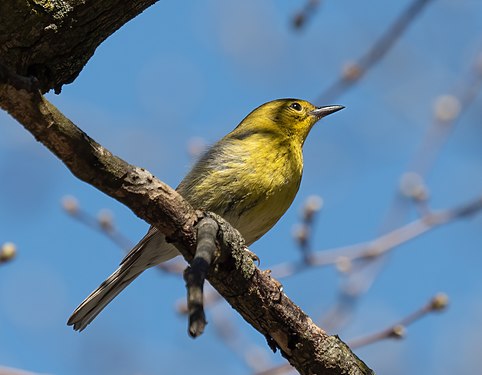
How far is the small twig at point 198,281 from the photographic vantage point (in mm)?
2076

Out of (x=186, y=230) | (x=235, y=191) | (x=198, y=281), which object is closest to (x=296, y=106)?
(x=235, y=191)

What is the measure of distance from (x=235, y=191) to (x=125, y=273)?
3.92 ft

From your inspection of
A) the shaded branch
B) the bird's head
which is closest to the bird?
the bird's head

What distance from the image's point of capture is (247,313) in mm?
3641

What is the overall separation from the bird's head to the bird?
0.42 ft

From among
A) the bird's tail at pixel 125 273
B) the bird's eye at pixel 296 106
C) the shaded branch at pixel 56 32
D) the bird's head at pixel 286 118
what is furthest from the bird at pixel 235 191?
the shaded branch at pixel 56 32

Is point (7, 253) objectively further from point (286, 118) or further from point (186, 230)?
point (286, 118)

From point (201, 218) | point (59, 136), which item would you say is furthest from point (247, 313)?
point (59, 136)

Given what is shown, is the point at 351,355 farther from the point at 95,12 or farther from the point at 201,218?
the point at 95,12

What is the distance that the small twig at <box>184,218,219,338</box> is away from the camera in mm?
2076

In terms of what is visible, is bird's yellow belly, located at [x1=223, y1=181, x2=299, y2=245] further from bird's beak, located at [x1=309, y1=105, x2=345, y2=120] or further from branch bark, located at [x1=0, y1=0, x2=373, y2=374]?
branch bark, located at [x1=0, y1=0, x2=373, y2=374]

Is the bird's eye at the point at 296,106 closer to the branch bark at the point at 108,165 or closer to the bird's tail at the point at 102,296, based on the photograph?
the bird's tail at the point at 102,296

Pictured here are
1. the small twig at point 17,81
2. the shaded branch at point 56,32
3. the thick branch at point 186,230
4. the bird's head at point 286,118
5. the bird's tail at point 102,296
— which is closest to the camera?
the small twig at point 17,81

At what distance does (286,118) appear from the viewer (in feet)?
21.3
